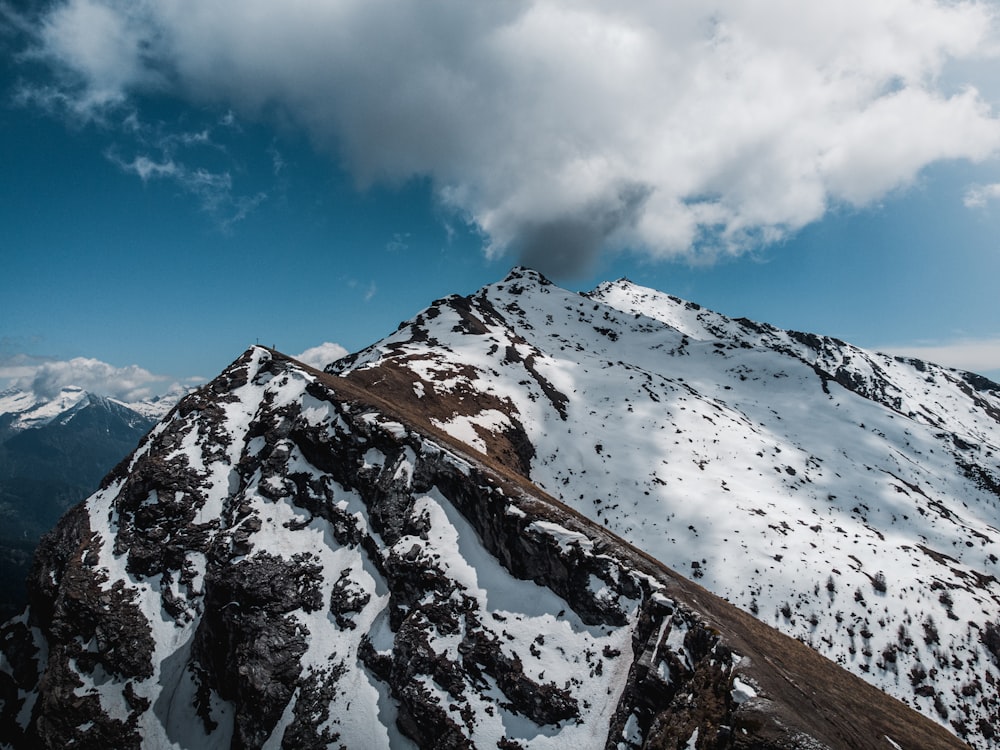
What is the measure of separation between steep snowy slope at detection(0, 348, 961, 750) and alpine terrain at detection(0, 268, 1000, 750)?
15cm

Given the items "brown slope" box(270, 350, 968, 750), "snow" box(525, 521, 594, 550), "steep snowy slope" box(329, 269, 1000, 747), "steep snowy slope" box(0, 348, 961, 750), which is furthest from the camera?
"steep snowy slope" box(329, 269, 1000, 747)

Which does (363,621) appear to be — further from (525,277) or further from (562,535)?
(525,277)

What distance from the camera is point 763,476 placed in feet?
194

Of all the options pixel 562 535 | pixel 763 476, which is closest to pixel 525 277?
pixel 763 476

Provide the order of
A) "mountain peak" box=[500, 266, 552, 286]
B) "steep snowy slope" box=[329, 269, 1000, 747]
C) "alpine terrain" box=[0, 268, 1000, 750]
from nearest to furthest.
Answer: "alpine terrain" box=[0, 268, 1000, 750] → "steep snowy slope" box=[329, 269, 1000, 747] → "mountain peak" box=[500, 266, 552, 286]

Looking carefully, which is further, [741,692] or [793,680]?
[793,680]

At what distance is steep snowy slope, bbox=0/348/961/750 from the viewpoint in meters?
23.8

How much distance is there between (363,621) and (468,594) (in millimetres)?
7822

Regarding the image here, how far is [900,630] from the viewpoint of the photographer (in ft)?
120

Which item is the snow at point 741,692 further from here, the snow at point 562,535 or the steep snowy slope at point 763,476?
the steep snowy slope at point 763,476

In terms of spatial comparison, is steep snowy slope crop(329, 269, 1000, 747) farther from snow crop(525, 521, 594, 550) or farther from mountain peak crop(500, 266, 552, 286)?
mountain peak crop(500, 266, 552, 286)

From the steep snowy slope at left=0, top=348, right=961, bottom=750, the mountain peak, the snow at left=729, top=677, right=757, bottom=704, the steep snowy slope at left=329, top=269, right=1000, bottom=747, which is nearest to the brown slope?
the steep snowy slope at left=0, top=348, right=961, bottom=750

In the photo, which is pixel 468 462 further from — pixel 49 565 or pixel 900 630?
pixel 49 565

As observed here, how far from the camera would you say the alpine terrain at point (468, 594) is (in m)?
25.2
